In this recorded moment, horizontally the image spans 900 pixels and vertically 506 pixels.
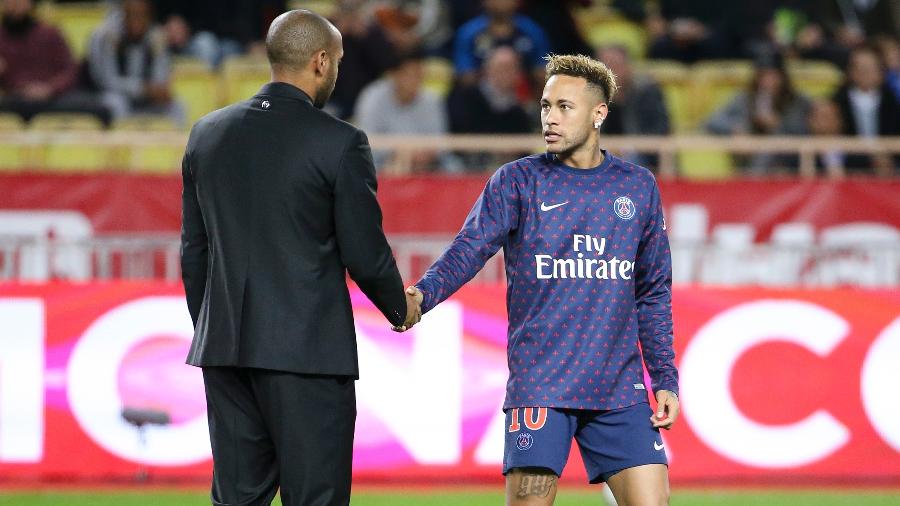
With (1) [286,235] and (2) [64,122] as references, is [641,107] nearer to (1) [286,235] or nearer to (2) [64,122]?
(2) [64,122]

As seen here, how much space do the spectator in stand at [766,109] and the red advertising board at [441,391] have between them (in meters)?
4.11

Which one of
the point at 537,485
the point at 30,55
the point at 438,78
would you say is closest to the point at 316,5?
the point at 438,78

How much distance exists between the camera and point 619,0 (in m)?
14.8

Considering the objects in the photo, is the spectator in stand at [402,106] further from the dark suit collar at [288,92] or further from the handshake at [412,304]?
the dark suit collar at [288,92]

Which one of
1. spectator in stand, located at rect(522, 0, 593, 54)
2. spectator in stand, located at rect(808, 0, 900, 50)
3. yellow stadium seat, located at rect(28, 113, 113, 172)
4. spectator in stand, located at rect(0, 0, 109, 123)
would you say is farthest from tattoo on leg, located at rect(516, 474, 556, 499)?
spectator in stand, located at rect(808, 0, 900, 50)

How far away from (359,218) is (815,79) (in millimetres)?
10226

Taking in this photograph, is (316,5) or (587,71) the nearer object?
(587,71)

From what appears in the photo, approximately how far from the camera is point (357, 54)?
13047 millimetres

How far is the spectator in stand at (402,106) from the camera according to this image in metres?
12.1

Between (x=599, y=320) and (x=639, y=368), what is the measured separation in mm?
274

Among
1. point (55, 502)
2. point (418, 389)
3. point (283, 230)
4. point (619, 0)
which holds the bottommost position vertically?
point (55, 502)

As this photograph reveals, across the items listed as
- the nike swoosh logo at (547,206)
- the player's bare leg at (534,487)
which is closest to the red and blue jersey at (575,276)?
the nike swoosh logo at (547,206)

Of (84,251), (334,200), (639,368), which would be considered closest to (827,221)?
(84,251)

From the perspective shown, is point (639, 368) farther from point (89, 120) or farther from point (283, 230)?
point (89, 120)
